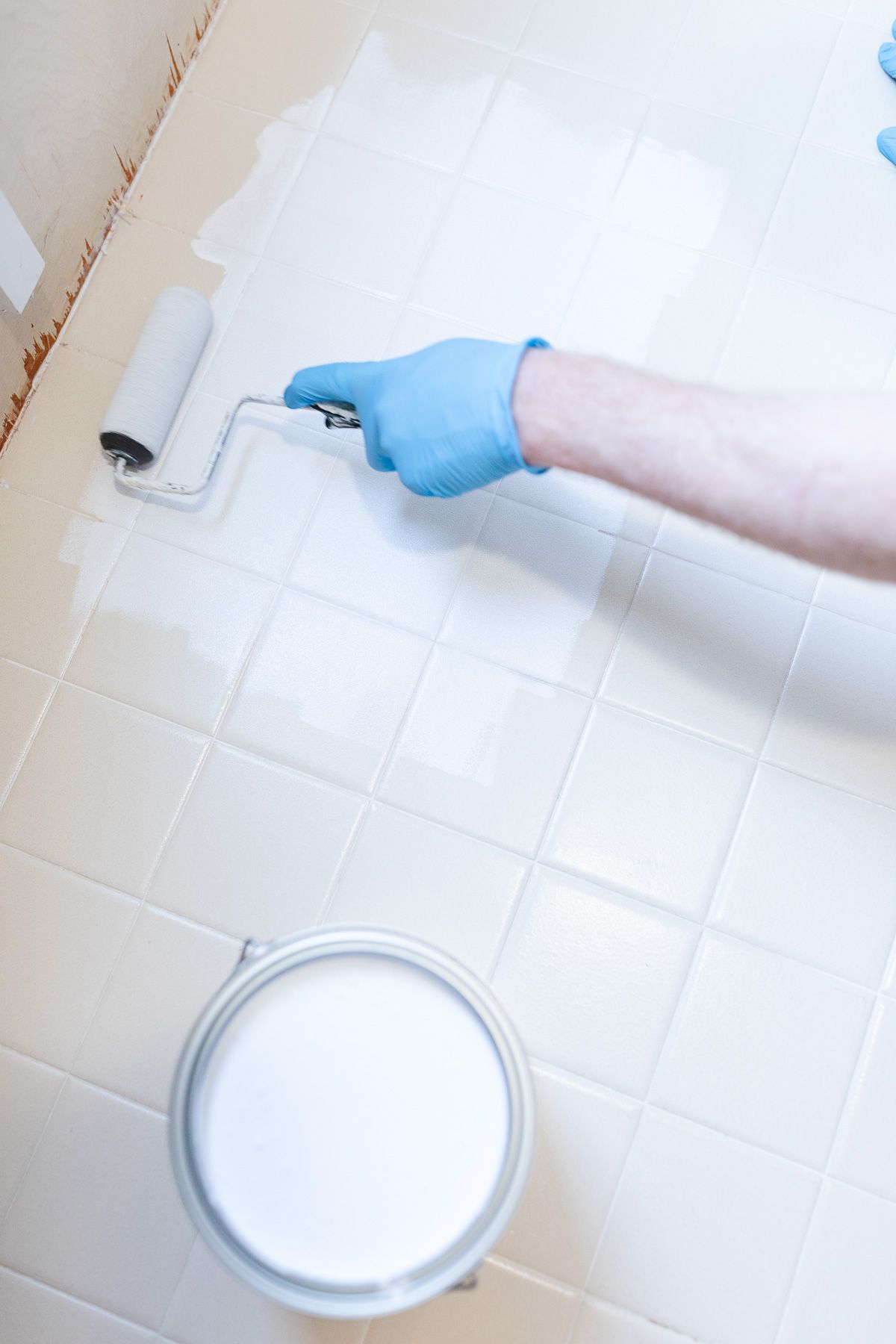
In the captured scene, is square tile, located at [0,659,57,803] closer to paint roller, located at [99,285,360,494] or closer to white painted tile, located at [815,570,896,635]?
paint roller, located at [99,285,360,494]

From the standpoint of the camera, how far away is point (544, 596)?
1.23 m

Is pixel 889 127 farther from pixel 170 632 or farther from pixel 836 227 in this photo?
pixel 170 632

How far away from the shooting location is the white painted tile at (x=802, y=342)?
131cm

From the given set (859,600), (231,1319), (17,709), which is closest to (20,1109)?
(231,1319)

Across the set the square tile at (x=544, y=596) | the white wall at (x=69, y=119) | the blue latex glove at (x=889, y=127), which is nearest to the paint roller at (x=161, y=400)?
the white wall at (x=69, y=119)

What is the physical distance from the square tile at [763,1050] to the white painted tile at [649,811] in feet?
0.32

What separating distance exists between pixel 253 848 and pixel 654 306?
93cm

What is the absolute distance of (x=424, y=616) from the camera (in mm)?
1229

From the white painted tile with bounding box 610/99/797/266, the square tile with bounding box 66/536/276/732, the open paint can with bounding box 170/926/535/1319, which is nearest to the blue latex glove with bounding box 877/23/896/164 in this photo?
the white painted tile with bounding box 610/99/797/266

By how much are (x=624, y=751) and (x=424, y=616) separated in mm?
311

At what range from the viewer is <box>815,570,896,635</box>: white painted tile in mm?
1240

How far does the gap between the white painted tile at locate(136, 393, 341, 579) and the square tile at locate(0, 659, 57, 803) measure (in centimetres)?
24

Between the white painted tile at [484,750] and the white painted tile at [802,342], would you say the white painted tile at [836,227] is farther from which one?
the white painted tile at [484,750]

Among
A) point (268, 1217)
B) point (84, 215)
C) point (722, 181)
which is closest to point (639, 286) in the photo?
point (722, 181)
